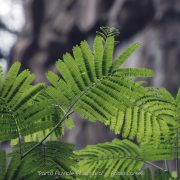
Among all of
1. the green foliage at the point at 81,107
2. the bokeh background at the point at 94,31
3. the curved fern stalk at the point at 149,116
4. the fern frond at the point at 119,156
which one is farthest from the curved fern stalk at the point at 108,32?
the bokeh background at the point at 94,31

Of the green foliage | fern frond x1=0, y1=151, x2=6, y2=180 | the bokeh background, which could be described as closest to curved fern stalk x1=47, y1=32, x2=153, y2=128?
the green foliage

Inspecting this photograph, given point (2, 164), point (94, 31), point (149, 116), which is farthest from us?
point (94, 31)

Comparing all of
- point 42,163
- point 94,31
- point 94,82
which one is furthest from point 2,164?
point 94,31

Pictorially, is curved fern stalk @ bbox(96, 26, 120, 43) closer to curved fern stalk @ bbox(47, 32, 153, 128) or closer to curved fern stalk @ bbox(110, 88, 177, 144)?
curved fern stalk @ bbox(47, 32, 153, 128)

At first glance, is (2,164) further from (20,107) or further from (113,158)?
(113,158)

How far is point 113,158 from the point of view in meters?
0.93

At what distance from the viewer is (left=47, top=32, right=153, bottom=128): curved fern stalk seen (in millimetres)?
757

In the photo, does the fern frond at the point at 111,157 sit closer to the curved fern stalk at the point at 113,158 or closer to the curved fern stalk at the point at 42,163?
the curved fern stalk at the point at 113,158

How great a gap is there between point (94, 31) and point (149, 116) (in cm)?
824

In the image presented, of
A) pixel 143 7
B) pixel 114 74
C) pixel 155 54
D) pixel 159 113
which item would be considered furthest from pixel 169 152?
pixel 143 7

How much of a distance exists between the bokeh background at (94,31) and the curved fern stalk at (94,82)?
660 centimetres

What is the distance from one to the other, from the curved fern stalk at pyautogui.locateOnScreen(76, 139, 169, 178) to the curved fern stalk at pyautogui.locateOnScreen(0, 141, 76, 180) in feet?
0.42

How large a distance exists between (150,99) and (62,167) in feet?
0.72

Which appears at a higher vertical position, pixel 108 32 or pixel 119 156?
pixel 108 32
